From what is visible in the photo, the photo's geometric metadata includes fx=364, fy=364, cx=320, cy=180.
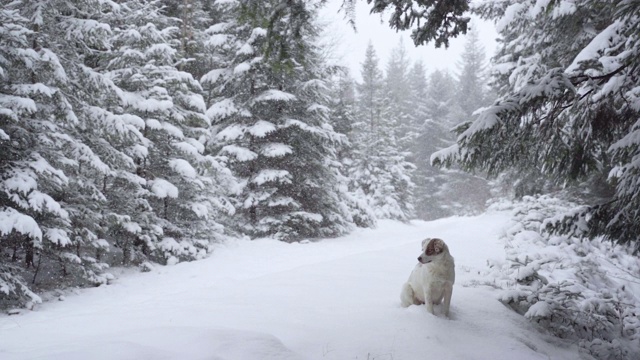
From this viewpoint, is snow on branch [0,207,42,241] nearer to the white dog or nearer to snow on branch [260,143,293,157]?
the white dog

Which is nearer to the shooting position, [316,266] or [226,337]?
[226,337]

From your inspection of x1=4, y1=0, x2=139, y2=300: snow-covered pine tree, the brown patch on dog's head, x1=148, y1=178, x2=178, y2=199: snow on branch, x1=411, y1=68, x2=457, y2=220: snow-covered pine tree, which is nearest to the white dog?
the brown patch on dog's head

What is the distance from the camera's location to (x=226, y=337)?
10.4 feet

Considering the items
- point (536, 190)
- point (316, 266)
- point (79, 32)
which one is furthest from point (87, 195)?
point (536, 190)

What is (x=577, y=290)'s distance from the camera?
5684 mm

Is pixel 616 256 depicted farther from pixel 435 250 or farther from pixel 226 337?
pixel 226 337

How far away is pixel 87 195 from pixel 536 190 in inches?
564

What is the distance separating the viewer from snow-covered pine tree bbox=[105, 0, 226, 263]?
31.3 ft

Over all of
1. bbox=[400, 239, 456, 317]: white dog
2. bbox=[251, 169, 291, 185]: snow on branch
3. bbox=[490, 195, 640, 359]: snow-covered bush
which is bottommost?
bbox=[490, 195, 640, 359]: snow-covered bush

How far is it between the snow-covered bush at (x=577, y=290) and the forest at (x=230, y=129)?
0.29m

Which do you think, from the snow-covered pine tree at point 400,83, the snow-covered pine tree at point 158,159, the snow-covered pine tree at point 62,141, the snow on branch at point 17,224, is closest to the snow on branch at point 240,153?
the snow-covered pine tree at point 158,159

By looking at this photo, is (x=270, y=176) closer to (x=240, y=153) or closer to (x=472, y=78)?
(x=240, y=153)

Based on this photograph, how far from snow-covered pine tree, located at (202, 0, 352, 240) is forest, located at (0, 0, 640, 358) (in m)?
0.07

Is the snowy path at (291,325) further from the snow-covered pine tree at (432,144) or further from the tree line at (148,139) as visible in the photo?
the snow-covered pine tree at (432,144)
